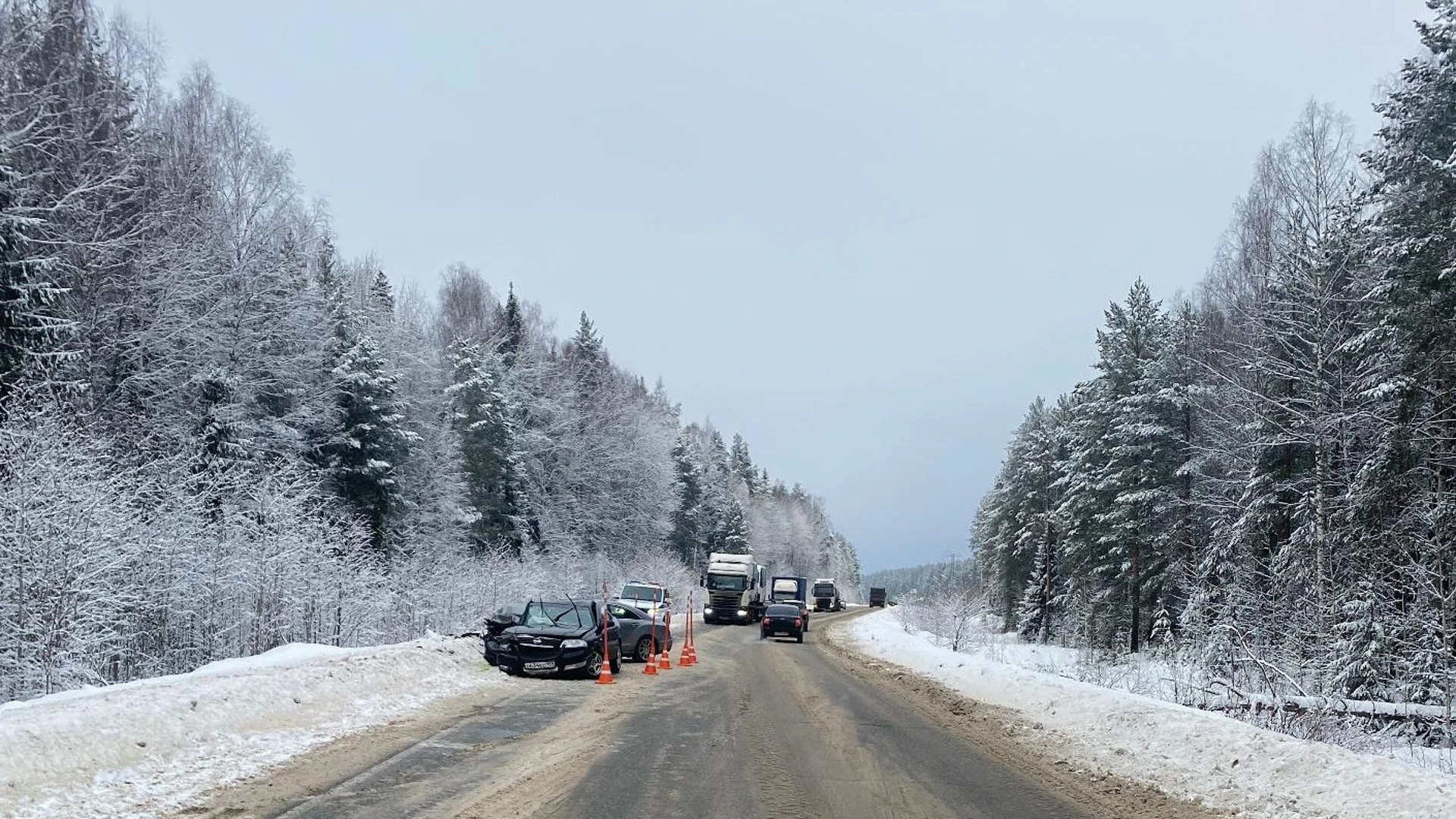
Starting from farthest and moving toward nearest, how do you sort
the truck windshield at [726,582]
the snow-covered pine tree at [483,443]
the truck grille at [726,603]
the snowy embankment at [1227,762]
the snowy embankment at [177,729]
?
the snow-covered pine tree at [483,443] < the truck grille at [726,603] < the truck windshield at [726,582] < the snowy embankment at [1227,762] < the snowy embankment at [177,729]

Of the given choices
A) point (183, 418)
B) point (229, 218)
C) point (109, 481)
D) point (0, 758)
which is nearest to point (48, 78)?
point (229, 218)

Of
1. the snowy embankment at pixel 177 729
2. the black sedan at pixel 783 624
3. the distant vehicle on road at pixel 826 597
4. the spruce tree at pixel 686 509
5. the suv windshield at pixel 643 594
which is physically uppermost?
the spruce tree at pixel 686 509

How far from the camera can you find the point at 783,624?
3584 cm

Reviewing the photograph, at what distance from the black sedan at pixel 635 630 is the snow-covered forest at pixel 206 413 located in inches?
246

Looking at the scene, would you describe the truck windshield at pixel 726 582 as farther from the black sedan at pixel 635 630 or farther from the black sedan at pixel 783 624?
the black sedan at pixel 635 630

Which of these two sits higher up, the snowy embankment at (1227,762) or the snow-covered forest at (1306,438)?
the snow-covered forest at (1306,438)

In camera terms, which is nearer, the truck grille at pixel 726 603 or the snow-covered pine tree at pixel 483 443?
the truck grille at pixel 726 603

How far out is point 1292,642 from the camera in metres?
19.4

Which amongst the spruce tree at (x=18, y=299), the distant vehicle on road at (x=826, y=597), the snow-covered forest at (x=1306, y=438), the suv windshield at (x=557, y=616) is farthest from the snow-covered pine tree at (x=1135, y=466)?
the distant vehicle on road at (x=826, y=597)

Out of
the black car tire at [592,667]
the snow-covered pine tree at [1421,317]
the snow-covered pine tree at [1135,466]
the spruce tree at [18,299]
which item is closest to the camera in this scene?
the snow-covered pine tree at [1421,317]

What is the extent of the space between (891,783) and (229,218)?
30.6 m

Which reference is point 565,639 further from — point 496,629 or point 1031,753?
point 1031,753

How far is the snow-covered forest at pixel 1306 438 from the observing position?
58.0ft

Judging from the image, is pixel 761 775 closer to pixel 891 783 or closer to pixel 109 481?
pixel 891 783
